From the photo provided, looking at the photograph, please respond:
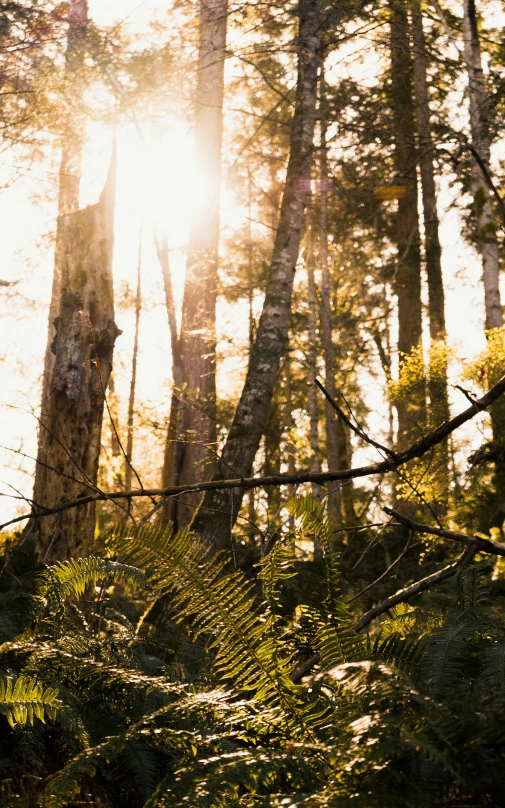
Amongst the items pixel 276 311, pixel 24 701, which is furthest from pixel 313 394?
pixel 24 701

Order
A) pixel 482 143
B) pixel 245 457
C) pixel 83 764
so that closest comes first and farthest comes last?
pixel 83 764 < pixel 245 457 < pixel 482 143

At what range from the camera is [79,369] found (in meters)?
6.34

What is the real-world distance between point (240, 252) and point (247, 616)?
14.8 meters

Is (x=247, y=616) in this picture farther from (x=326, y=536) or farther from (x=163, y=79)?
(x=163, y=79)

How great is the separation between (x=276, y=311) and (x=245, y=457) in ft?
5.90

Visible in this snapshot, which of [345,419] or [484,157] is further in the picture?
[484,157]

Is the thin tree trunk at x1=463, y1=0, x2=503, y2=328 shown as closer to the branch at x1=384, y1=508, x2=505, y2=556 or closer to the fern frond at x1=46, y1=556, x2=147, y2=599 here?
the branch at x1=384, y1=508, x2=505, y2=556

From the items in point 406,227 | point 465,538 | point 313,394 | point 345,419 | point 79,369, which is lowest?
point 465,538

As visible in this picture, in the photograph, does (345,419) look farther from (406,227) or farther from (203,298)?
(406,227)

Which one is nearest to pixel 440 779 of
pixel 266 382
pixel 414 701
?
pixel 414 701

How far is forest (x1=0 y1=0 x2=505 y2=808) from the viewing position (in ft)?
5.65

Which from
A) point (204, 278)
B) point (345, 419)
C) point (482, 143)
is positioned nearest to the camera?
point (345, 419)

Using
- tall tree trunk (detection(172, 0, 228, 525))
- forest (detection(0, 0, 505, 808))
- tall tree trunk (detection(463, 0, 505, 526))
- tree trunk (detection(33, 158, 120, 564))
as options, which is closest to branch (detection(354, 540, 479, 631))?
forest (detection(0, 0, 505, 808))

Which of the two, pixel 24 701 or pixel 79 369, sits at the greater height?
pixel 79 369
